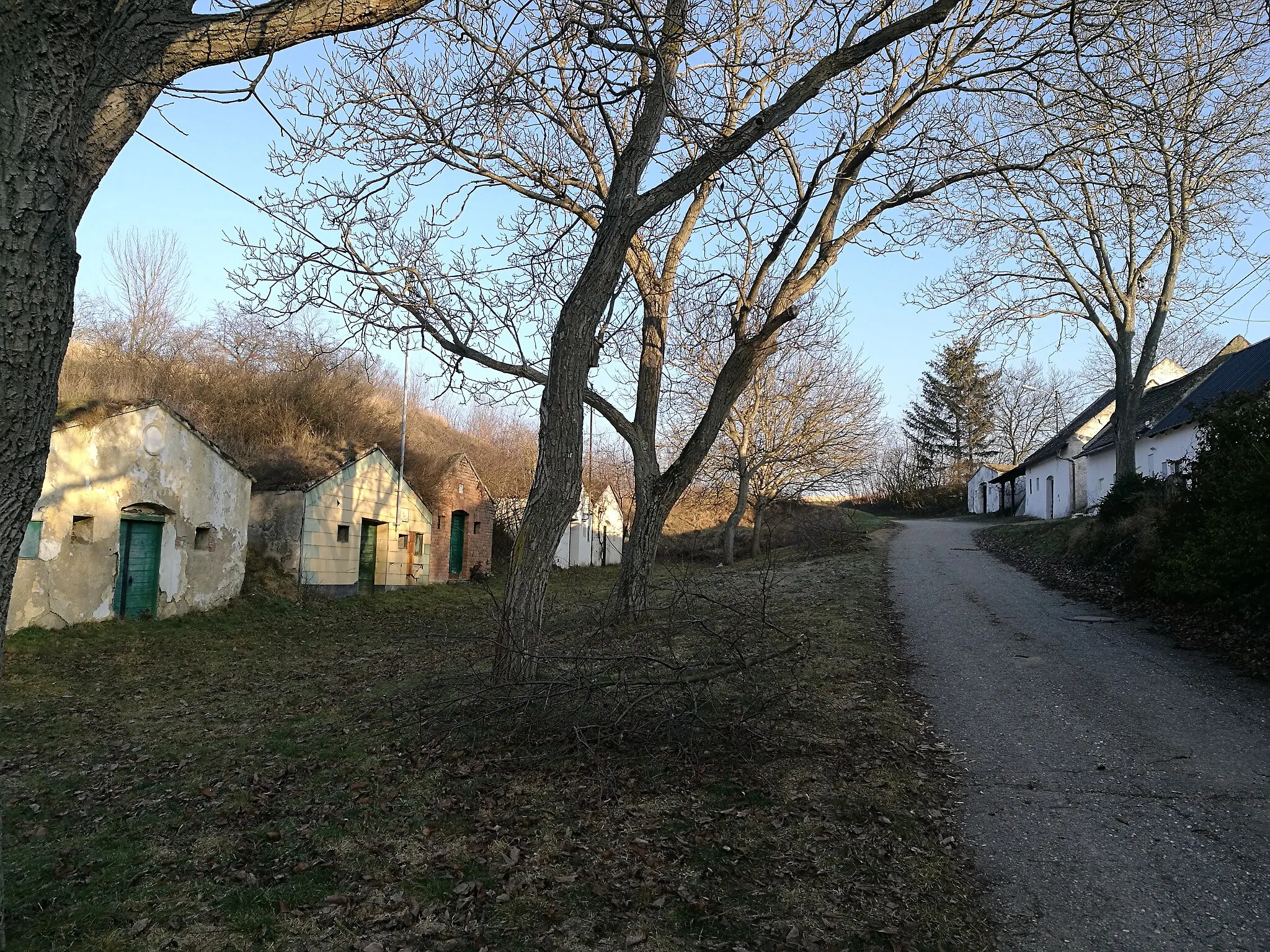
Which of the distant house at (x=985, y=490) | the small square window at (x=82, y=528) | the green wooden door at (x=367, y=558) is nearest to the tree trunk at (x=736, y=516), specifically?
the green wooden door at (x=367, y=558)

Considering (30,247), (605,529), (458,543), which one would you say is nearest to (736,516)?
(458,543)

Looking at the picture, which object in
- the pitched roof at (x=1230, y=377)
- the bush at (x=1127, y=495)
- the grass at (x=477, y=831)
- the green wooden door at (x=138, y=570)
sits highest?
the pitched roof at (x=1230, y=377)

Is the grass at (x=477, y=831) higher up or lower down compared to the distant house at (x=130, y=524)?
lower down

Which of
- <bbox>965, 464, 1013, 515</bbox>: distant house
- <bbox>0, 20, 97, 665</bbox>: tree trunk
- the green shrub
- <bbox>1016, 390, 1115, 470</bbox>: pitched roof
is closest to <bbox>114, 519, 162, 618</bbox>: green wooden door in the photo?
<bbox>0, 20, 97, 665</bbox>: tree trunk

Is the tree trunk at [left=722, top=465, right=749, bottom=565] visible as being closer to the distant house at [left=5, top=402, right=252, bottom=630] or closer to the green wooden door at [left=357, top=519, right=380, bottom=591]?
the green wooden door at [left=357, top=519, right=380, bottom=591]

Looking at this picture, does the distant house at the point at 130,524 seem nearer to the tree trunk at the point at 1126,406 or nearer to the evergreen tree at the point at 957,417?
the tree trunk at the point at 1126,406

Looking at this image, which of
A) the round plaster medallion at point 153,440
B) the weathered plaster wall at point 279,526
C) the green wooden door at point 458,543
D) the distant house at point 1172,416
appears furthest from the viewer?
the green wooden door at point 458,543

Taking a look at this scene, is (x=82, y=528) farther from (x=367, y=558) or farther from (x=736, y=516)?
(x=736, y=516)

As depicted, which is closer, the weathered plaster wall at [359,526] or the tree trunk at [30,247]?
the tree trunk at [30,247]

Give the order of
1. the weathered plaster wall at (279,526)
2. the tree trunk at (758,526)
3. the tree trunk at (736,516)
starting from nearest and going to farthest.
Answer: the weathered plaster wall at (279,526) < the tree trunk at (736,516) < the tree trunk at (758,526)

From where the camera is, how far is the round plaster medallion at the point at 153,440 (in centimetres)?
1406

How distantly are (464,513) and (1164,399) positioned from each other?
81.0 ft

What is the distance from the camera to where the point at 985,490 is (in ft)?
154

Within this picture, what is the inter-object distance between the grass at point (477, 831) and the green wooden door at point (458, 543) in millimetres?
16904
